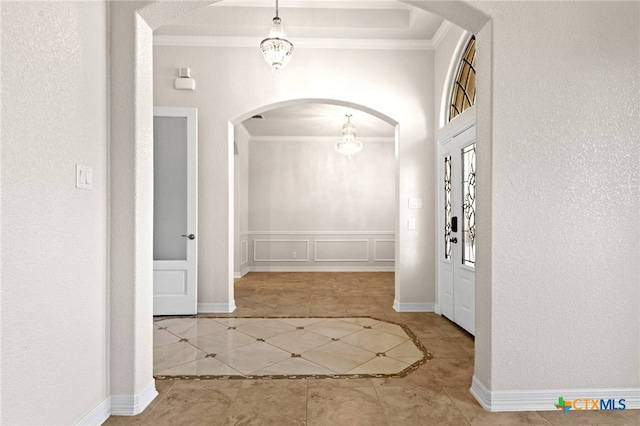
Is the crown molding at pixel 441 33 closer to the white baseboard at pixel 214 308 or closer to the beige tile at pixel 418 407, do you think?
the beige tile at pixel 418 407

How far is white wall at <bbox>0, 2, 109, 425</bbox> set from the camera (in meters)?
1.53

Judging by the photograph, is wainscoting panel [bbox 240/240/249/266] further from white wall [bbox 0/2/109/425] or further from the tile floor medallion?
white wall [bbox 0/2/109/425]

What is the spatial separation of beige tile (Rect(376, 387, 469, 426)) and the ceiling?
366 cm

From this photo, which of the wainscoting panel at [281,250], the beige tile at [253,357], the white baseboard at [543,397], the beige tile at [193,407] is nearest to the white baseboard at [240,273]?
the wainscoting panel at [281,250]

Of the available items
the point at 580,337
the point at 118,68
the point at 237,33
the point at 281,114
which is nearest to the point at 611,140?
the point at 580,337

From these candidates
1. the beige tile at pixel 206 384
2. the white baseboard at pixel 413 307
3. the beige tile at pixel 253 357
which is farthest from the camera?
the white baseboard at pixel 413 307

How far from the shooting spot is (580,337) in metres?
2.32

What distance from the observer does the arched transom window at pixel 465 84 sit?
12.5 ft

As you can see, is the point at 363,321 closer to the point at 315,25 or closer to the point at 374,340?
the point at 374,340

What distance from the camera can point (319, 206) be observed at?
8.70m

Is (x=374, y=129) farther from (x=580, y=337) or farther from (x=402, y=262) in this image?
(x=580, y=337)

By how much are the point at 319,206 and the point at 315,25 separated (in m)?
4.79

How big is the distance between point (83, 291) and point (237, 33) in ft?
11.6

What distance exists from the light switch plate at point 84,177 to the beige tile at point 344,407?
1786 mm
